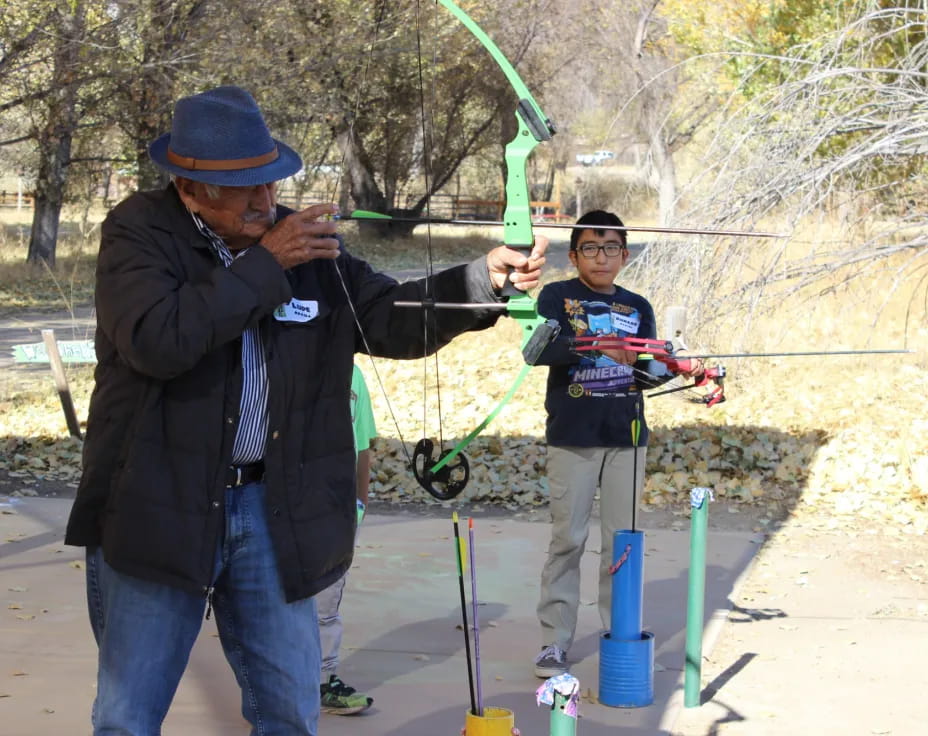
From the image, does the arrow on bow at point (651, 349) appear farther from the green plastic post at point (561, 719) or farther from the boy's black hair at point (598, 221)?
the green plastic post at point (561, 719)

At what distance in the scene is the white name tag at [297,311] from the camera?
2.57 metres

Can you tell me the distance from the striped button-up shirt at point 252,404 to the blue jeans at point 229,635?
0.24 ft

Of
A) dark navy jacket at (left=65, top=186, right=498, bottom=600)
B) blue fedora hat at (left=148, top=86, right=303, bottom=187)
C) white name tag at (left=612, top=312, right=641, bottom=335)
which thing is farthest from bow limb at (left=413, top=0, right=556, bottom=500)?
white name tag at (left=612, top=312, right=641, bottom=335)

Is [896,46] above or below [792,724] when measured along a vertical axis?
above

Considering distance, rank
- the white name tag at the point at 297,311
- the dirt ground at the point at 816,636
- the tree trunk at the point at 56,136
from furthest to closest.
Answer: the tree trunk at the point at 56,136
the dirt ground at the point at 816,636
the white name tag at the point at 297,311

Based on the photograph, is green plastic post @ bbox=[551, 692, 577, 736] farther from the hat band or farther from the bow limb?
the hat band

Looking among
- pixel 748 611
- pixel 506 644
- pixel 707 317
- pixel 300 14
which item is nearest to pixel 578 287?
pixel 506 644

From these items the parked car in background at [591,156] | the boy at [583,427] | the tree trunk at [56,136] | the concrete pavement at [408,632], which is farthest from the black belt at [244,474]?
the parked car in background at [591,156]

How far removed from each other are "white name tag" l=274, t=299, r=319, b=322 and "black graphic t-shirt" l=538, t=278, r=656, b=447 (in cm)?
190

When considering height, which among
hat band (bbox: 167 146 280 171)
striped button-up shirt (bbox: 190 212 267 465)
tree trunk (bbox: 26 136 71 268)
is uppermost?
tree trunk (bbox: 26 136 71 268)

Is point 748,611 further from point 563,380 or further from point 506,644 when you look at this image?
point 563,380

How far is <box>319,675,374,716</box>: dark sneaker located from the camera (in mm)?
4043

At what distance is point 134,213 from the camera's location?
2541 mm

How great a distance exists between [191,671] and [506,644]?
1201 millimetres
